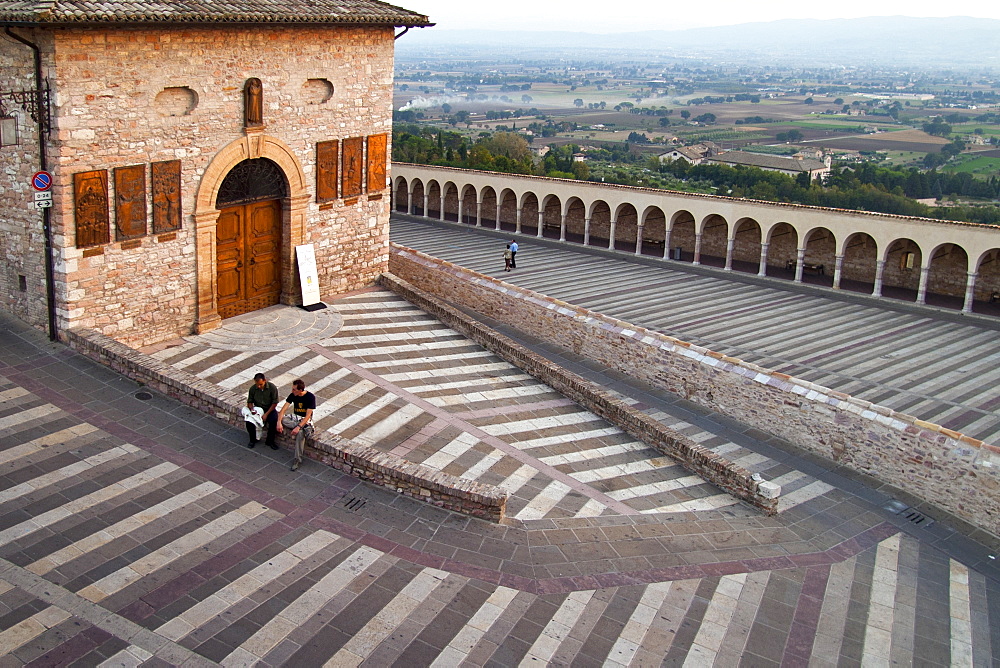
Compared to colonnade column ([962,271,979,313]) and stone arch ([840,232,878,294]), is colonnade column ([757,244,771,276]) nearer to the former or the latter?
stone arch ([840,232,878,294])

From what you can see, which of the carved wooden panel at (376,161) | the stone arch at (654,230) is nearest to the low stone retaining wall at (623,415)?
the carved wooden panel at (376,161)

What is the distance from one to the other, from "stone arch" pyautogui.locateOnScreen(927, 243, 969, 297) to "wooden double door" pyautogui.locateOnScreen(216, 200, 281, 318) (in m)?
20.3

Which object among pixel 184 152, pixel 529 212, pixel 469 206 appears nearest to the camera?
pixel 184 152

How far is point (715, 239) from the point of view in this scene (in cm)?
3494

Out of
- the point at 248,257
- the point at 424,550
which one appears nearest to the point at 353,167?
the point at 248,257

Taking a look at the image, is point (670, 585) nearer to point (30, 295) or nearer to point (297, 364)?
point (297, 364)

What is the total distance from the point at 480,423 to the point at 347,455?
138 inches

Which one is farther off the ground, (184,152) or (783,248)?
(184,152)

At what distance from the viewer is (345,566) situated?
33.2ft

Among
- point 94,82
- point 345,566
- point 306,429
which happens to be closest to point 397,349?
point 306,429

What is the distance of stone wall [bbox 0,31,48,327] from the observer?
14.5 metres

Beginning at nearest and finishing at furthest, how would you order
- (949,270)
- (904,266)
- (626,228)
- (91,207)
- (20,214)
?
(91,207) < (20,214) < (949,270) < (904,266) < (626,228)

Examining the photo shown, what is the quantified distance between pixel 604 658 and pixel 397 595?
2.24 meters

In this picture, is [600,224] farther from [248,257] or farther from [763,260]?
Answer: [248,257]
